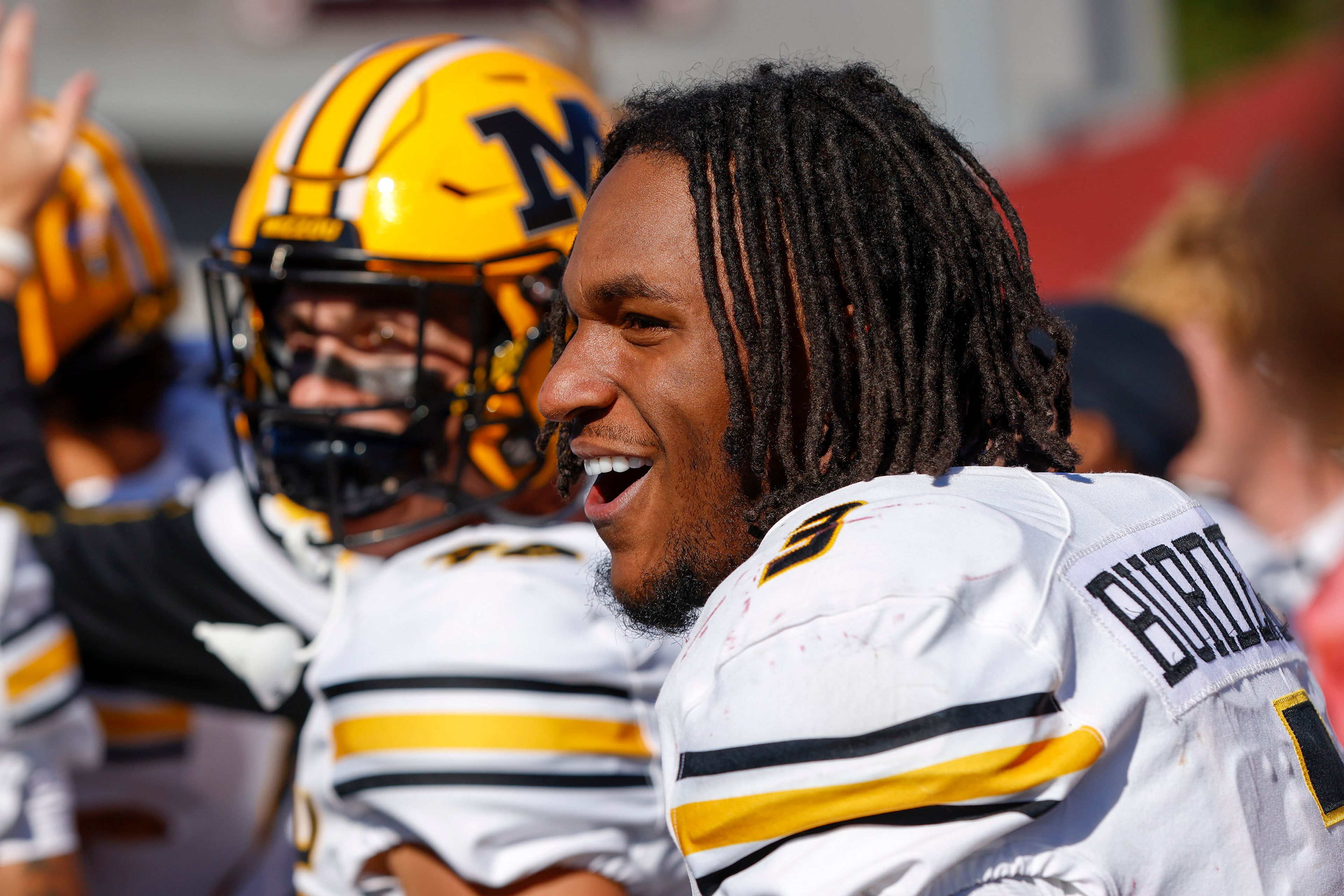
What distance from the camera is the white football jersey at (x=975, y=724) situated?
0.96 meters

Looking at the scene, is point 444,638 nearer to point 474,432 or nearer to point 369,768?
point 369,768

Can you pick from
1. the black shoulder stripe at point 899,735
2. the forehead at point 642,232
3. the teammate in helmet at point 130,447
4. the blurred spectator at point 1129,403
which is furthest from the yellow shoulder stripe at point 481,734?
the blurred spectator at point 1129,403

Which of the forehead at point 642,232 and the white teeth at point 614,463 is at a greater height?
the forehead at point 642,232

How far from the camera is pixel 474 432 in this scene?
6.64 ft

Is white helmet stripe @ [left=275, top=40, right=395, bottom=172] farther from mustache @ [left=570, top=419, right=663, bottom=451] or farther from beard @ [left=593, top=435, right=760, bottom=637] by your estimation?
beard @ [left=593, top=435, right=760, bottom=637]

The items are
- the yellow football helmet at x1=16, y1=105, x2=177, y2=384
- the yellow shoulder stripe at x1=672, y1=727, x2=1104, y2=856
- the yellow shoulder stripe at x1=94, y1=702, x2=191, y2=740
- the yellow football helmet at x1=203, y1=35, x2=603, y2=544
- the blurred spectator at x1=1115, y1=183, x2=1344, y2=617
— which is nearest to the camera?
the yellow shoulder stripe at x1=672, y1=727, x2=1104, y2=856

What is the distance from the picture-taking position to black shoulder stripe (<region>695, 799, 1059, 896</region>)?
0.96m

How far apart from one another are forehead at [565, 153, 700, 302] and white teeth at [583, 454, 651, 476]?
173mm

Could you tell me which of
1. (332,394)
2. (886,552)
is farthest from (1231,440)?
(886,552)

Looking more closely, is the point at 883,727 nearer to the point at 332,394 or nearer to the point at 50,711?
the point at 332,394

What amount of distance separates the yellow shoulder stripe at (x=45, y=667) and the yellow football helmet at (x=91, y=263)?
2.94ft

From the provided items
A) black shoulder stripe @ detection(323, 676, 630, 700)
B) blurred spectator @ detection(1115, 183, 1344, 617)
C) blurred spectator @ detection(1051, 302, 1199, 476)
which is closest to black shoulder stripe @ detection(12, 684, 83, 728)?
black shoulder stripe @ detection(323, 676, 630, 700)

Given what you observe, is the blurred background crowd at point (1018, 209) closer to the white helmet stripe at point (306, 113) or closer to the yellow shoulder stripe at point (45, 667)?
the yellow shoulder stripe at point (45, 667)

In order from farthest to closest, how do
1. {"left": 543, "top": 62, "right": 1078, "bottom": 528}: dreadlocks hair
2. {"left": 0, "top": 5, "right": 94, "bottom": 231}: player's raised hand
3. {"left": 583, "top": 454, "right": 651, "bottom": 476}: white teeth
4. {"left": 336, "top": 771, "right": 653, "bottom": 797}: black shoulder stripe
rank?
{"left": 0, "top": 5, "right": 94, "bottom": 231}: player's raised hand < {"left": 336, "top": 771, "right": 653, "bottom": 797}: black shoulder stripe < {"left": 583, "top": 454, "right": 651, "bottom": 476}: white teeth < {"left": 543, "top": 62, "right": 1078, "bottom": 528}: dreadlocks hair
